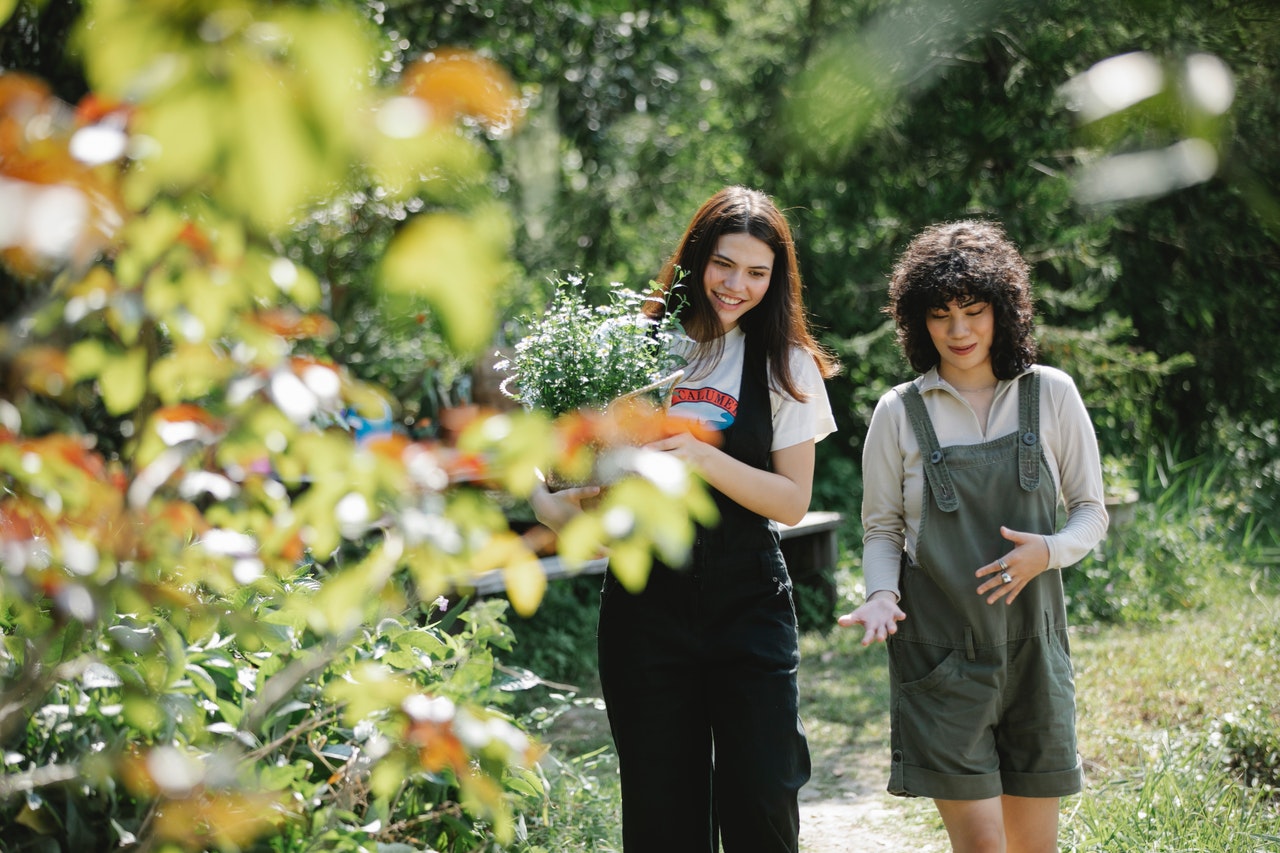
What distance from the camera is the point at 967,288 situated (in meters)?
2.68

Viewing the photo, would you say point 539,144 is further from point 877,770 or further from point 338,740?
point 338,740

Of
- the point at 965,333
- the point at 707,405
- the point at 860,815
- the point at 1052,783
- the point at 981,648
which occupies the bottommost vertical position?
the point at 860,815

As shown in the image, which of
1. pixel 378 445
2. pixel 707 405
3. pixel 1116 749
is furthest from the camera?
pixel 1116 749

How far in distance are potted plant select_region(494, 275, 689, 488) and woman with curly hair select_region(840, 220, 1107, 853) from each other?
0.67 metres

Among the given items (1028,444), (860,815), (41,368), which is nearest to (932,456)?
(1028,444)

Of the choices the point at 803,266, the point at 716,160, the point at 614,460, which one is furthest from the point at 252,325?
the point at 716,160

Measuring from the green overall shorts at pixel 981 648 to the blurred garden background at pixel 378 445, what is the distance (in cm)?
79

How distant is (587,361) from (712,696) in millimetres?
804

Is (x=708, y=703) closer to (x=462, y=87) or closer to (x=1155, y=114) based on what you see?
(x=462, y=87)

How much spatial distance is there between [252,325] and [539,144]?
1113 cm

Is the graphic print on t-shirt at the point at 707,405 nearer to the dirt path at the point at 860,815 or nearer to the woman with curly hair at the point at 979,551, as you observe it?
the woman with curly hair at the point at 979,551

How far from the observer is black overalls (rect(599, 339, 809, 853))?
2.48m

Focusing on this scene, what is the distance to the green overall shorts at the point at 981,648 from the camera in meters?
2.56

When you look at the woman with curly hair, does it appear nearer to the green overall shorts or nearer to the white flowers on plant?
the green overall shorts
